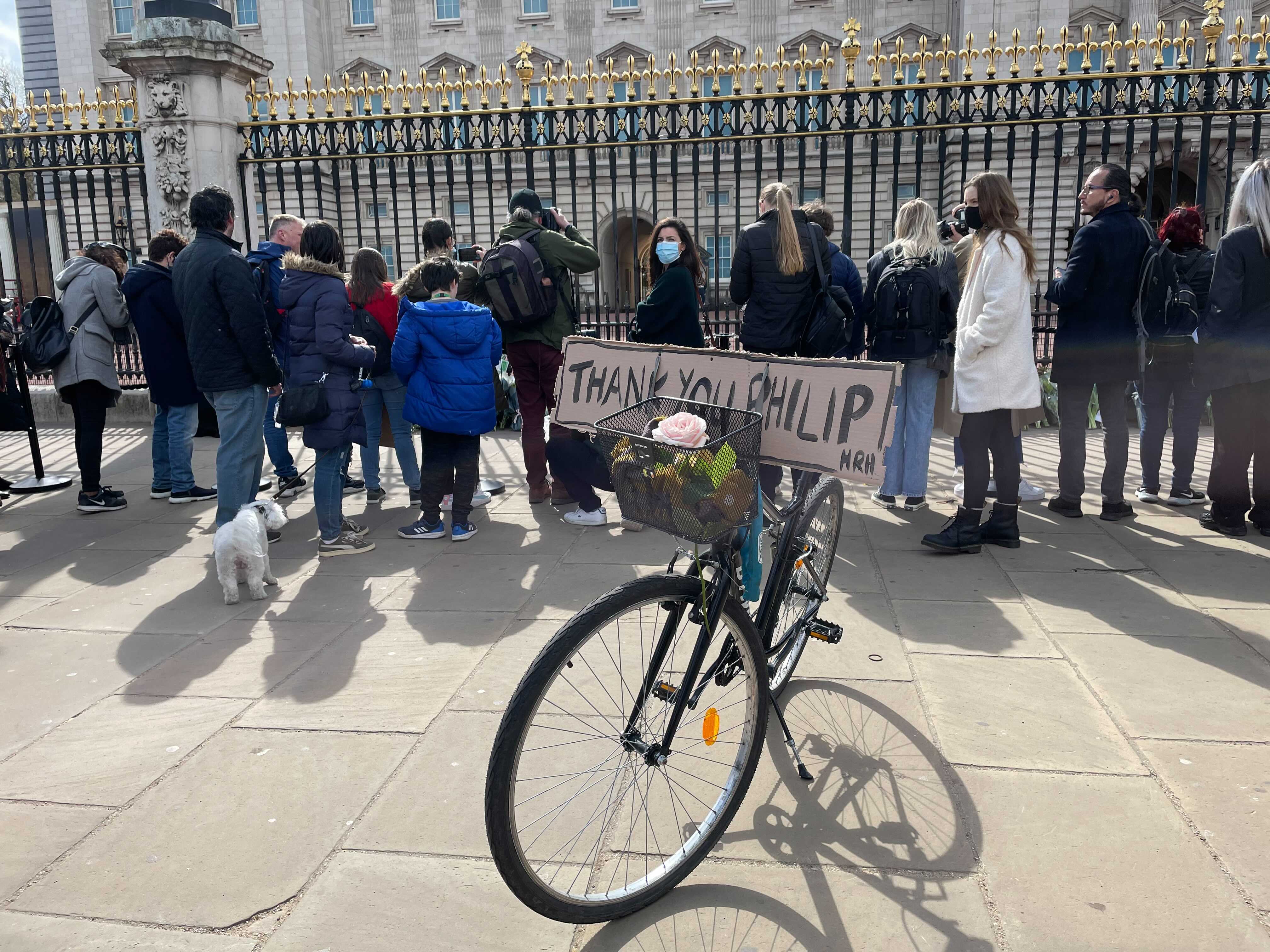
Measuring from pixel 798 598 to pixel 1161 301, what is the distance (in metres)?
3.74

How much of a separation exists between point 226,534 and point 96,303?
309 cm

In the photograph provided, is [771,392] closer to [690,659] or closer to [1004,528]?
[690,659]

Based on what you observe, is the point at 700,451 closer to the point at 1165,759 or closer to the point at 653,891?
the point at 653,891

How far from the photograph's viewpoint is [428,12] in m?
39.1

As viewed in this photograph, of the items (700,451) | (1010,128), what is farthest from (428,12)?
(700,451)

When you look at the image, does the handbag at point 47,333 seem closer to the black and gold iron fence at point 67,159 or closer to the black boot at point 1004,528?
the black and gold iron fence at point 67,159

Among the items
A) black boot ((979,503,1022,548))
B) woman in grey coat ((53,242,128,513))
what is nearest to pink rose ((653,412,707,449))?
black boot ((979,503,1022,548))

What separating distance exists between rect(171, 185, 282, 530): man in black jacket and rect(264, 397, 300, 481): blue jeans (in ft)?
4.13

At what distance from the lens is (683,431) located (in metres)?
2.22

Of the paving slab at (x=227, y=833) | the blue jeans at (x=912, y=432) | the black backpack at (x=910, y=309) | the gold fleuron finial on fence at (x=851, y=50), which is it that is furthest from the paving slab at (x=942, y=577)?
the gold fleuron finial on fence at (x=851, y=50)

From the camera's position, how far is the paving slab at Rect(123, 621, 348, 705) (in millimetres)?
3701

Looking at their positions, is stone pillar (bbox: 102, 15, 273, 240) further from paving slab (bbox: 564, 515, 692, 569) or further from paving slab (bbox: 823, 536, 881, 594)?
paving slab (bbox: 823, 536, 881, 594)

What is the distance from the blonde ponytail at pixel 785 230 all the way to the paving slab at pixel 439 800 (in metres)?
3.37

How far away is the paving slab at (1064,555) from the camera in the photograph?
16.6 feet
